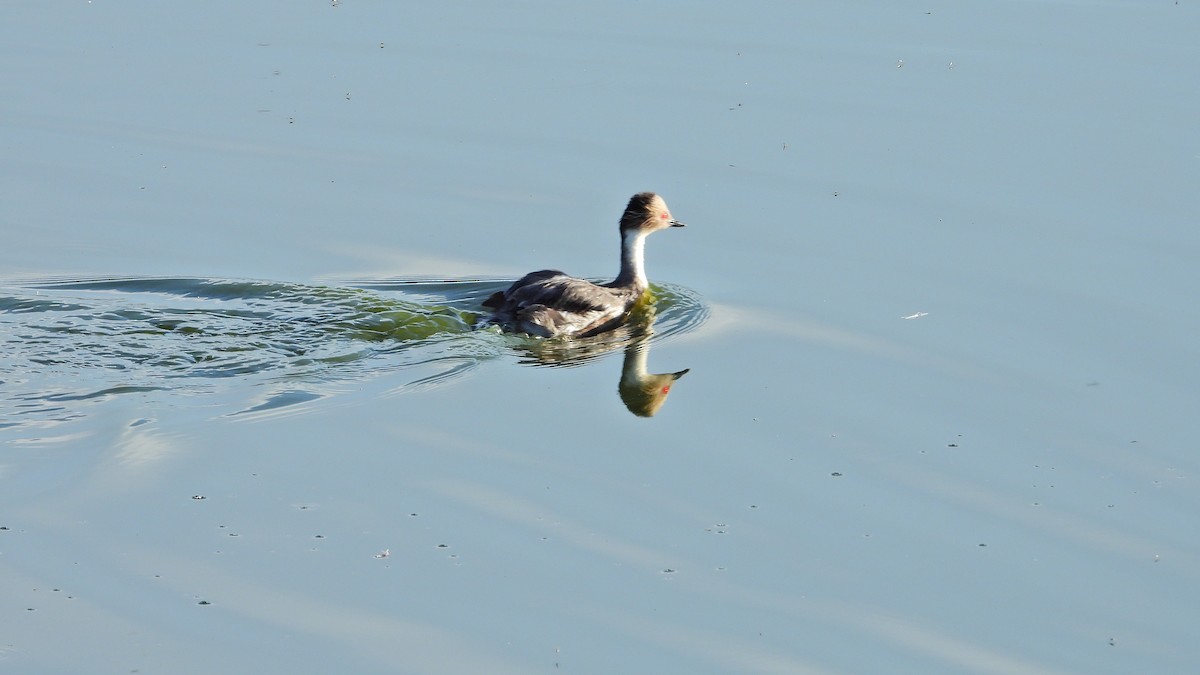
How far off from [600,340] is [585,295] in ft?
1.39

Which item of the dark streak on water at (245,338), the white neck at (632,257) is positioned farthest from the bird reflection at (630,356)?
the white neck at (632,257)

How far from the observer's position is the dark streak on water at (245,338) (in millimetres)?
11188

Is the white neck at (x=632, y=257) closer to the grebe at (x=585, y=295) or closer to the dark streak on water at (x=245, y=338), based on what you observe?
the grebe at (x=585, y=295)

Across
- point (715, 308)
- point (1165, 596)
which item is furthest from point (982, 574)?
point (715, 308)

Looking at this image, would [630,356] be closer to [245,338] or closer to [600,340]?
[600,340]

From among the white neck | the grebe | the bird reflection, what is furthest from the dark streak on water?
the white neck

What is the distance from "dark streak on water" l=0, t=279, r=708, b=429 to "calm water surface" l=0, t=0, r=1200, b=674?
43 mm

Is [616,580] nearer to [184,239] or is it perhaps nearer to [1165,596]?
[1165,596]

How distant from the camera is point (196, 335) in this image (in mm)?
12172

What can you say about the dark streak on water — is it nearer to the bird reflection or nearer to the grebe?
the bird reflection

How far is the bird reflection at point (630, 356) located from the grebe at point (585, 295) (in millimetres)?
109

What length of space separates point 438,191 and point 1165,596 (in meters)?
8.57

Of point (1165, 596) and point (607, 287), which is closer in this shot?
point (1165, 596)

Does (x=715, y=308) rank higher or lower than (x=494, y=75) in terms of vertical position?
lower
